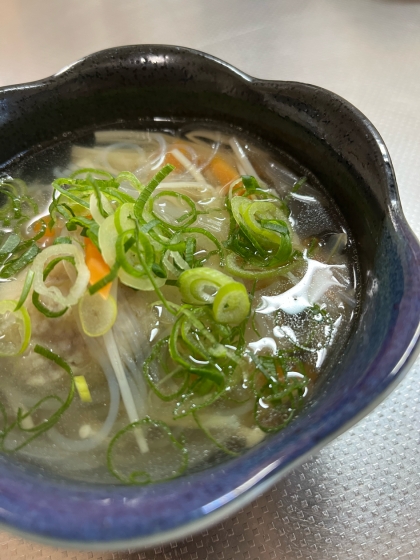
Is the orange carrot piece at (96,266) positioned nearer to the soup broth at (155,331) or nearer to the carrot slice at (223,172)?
the soup broth at (155,331)

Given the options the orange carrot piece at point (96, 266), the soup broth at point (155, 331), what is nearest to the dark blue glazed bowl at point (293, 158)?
the soup broth at point (155, 331)

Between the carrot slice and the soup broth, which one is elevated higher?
the carrot slice

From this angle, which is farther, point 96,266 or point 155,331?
point 155,331

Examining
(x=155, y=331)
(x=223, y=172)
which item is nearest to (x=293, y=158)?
(x=223, y=172)

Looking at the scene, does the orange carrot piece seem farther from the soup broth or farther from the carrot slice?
the carrot slice

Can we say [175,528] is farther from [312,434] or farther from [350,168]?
[350,168]

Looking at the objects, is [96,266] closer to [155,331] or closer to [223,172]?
[155,331]

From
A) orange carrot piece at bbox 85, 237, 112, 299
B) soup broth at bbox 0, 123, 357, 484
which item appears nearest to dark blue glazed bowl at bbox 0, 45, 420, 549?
soup broth at bbox 0, 123, 357, 484
